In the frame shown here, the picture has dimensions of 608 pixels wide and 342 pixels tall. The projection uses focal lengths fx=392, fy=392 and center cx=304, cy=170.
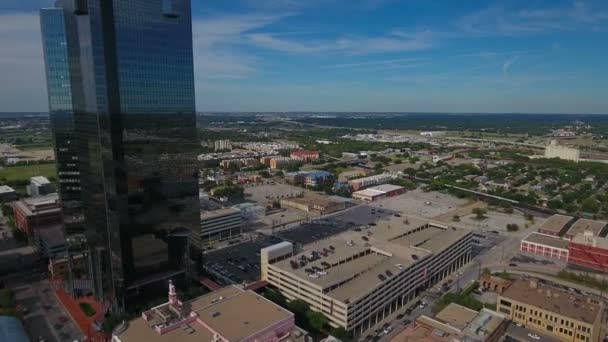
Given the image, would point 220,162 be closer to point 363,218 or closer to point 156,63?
point 363,218

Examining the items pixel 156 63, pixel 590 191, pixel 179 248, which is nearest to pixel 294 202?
pixel 179 248

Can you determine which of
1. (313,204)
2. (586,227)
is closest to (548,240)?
(586,227)

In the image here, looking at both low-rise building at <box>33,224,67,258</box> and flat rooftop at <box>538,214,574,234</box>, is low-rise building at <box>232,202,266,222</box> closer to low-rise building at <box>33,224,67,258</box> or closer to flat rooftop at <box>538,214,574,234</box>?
low-rise building at <box>33,224,67,258</box>

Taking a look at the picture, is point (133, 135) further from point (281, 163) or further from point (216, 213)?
point (281, 163)

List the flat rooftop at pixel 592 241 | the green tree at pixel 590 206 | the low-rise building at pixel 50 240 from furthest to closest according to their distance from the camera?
1. the green tree at pixel 590 206
2. the low-rise building at pixel 50 240
3. the flat rooftop at pixel 592 241

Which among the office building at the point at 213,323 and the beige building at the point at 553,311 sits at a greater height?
the office building at the point at 213,323

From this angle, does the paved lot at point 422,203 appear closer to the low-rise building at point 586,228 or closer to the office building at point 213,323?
the low-rise building at point 586,228

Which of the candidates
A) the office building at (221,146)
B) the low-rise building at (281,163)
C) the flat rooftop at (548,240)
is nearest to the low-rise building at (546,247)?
the flat rooftop at (548,240)
